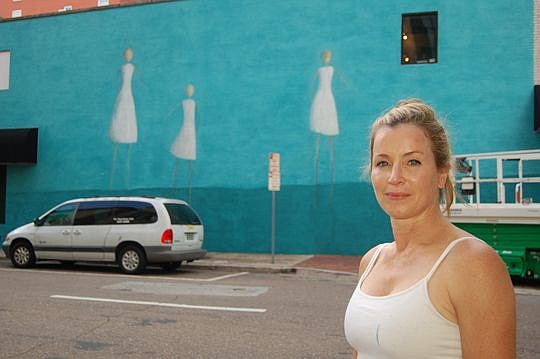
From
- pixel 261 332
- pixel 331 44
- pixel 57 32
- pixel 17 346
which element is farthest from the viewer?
pixel 57 32

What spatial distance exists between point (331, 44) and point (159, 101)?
6043mm

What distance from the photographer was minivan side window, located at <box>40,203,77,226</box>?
1345 cm

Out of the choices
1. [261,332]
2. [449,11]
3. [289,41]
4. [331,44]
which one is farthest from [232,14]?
[261,332]

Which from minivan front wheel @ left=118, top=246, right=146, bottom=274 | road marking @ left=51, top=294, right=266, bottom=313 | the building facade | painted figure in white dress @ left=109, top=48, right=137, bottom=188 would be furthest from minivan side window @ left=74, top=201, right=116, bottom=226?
the building facade

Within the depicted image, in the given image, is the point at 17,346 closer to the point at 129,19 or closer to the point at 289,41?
the point at 289,41

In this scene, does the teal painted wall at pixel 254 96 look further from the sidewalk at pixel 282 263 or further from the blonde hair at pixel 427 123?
the blonde hair at pixel 427 123

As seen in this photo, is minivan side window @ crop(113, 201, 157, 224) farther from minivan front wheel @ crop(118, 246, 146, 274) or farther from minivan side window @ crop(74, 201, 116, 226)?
minivan front wheel @ crop(118, 246, 146, 274)

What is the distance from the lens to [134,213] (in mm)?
12750

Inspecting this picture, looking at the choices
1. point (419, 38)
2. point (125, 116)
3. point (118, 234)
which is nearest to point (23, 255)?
point (118, 234)

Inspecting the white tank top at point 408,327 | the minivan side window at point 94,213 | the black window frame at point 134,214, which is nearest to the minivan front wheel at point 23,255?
the minivan side window at point 94,213

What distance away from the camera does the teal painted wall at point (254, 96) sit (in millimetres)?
15289

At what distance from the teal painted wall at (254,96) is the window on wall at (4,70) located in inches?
16.6

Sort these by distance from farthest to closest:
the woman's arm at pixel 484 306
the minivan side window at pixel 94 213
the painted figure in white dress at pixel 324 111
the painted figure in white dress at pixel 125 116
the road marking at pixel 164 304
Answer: the painted figure in white dress at pixel 125 116
the painted figure in white dress at pixel 324 111
the minivan side window at pixel 94 213
the road marking at pixel 164 304
the woman's arm at pixel 484 306

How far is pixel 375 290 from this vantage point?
193cm
